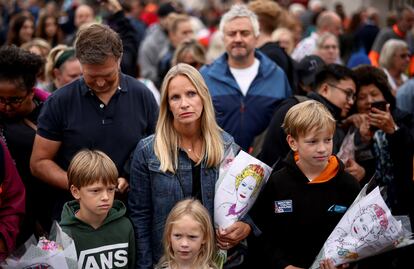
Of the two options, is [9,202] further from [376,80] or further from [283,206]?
[376,80]

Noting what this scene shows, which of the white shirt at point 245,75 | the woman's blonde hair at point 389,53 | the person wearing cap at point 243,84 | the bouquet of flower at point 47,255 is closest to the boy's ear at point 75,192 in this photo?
the bouquet of flower at point 47,255

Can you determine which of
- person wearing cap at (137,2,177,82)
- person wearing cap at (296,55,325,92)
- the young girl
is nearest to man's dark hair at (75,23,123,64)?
the young girl

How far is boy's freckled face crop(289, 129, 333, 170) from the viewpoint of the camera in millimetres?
4771

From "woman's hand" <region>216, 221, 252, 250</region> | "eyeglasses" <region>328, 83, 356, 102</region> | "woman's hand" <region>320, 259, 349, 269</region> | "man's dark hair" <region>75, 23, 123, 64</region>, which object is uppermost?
"man's dark hair" <region>75, 23, 123, 64</region>

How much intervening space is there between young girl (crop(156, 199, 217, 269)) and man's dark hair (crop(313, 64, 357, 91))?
2106 millimetres

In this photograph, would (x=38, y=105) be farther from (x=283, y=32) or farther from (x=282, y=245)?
(x=283, y=32)

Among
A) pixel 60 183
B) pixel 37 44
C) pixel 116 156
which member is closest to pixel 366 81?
pixel 116 156

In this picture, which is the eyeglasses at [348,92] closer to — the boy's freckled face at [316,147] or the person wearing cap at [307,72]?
the person wearing cap at [307,72]

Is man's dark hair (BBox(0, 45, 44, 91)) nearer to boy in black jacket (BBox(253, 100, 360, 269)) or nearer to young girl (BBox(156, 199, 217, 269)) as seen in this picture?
young girl (BBox(156, 199, 217, 269))

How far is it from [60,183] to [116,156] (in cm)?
43

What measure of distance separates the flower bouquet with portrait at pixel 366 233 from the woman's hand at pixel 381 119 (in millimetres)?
1476

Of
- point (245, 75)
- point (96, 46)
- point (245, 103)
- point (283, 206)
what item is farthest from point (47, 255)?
point (245, 75)

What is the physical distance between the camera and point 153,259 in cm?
489

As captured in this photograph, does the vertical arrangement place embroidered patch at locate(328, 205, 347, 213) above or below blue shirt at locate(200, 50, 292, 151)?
below
